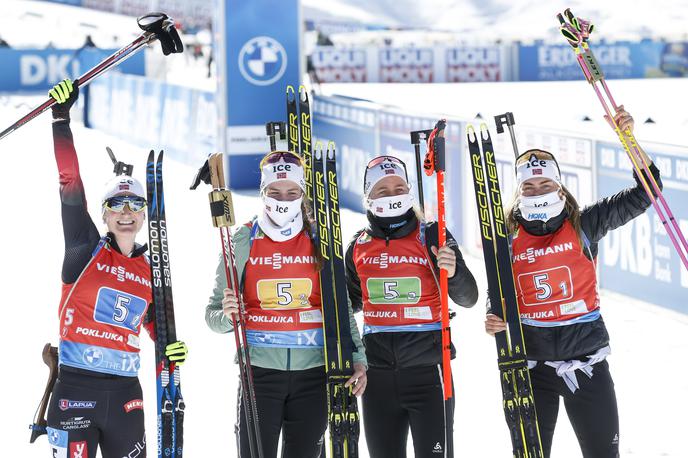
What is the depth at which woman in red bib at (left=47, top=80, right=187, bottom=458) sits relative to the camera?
4.92m

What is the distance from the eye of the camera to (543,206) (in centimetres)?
544

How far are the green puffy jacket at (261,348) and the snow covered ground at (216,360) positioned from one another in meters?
2.07

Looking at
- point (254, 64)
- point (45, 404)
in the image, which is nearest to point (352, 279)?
point (45, 404)

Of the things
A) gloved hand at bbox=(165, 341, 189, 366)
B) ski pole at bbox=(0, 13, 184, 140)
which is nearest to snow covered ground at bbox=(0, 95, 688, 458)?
gloved hand at bbox=(165, 341, 189, 366)

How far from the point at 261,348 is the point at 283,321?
0.51ft

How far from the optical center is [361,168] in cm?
1609

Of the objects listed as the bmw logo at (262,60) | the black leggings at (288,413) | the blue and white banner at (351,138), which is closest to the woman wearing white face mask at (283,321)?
the black leggings at (288,413)

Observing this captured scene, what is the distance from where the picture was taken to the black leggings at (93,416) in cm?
490

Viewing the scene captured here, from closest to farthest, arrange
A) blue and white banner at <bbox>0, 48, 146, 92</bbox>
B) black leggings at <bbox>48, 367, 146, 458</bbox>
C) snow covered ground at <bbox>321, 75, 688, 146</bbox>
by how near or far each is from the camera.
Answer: black leggings at <bbox>48, 367, 146, 458</bbox> → snow covered ground at <bbox>321, 75, 688, 146</bbox> → blue and white banner at <bbox>0, 48, 146, 92</bbox>

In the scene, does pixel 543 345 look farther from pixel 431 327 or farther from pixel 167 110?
pixel 167 110

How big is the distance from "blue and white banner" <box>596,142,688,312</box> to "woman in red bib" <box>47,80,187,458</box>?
5623mm

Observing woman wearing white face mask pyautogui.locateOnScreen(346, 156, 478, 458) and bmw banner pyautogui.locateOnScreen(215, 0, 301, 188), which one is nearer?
woman wearing white face mask pyautogui.locateOnScreen(346, 156, 478, 458)

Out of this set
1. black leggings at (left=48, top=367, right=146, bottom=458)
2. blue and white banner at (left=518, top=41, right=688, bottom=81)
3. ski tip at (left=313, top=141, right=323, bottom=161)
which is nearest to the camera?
black leggings at (left=48, top=367, right=146, bottom=458)

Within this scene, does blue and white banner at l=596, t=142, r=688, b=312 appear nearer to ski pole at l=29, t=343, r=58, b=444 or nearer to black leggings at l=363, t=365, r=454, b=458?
black leggings at l=363, t=365, r=454, b=458
